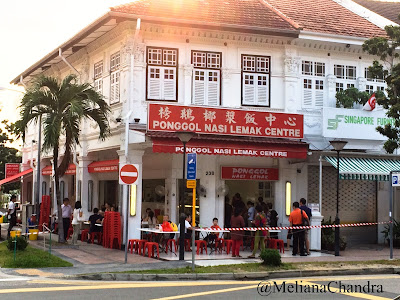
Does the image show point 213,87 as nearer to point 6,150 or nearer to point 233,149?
point 233,149

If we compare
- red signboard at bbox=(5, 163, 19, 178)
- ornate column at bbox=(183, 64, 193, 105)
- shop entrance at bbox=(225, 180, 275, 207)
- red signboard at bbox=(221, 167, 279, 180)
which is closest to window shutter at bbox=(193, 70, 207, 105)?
ornate column at bbox=(183, 64, 193, 105)

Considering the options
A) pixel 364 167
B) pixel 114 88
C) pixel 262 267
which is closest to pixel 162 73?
pixel 114 88

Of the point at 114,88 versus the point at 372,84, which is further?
the point at 372,84

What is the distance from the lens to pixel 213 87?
22.3m

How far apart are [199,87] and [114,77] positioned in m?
3.21

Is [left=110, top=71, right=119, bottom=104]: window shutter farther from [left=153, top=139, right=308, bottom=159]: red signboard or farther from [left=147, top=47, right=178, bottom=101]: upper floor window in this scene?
[left=153, top=139, right=308, bottom=159]: red signboard

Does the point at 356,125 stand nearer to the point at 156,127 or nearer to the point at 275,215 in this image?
the point at 275,215

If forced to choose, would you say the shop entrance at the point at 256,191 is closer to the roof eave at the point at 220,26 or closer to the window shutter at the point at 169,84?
the window shutter at the point at 169,84

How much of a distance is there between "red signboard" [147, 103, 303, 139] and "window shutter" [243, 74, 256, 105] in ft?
4.10

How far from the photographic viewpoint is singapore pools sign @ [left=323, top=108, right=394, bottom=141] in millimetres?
22953

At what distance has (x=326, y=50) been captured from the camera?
2389 cm

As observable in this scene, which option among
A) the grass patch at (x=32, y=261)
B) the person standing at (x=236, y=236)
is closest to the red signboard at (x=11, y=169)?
the grass patch at (x=32, y=261)

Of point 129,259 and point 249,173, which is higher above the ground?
point 249,173

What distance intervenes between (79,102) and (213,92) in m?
4.85
